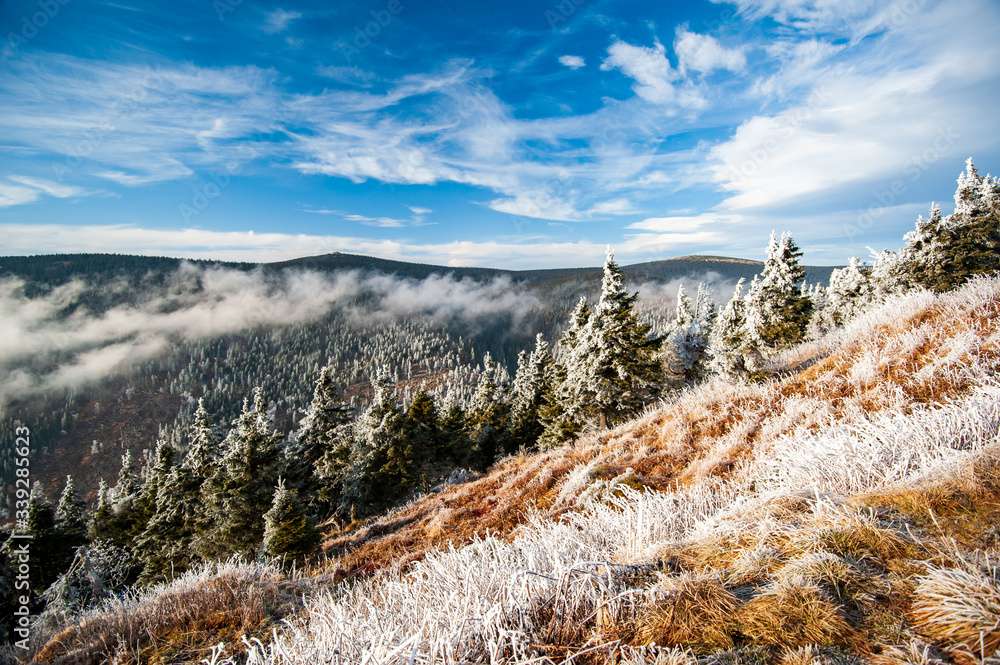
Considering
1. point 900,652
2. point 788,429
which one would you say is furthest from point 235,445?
point 900,652

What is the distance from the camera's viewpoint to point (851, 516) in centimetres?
269

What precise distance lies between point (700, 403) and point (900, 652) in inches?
361

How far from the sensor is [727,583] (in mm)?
2438

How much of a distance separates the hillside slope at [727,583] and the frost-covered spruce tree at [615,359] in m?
17.9

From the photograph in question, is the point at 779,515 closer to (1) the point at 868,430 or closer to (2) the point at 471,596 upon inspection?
(1) the point at 868,430

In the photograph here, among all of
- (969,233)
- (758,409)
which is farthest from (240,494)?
(969,233)

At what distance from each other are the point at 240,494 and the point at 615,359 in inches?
893

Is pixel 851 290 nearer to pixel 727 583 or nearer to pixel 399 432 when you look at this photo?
pixel 399 432

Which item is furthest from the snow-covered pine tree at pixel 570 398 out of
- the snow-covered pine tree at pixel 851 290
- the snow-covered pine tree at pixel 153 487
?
the snow-covered pine tree at pixel 851 290

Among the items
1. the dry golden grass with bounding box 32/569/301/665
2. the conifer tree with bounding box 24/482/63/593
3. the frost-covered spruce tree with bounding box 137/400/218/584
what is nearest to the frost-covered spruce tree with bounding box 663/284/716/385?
the dry golden grass with bounding box 32/569/301/665

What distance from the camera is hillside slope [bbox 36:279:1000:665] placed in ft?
6.28

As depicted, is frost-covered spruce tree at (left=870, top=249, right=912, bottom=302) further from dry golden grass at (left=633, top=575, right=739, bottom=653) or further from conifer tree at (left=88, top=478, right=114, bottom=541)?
conifer tree at (left=88, top=478, right=114, bottom=541)

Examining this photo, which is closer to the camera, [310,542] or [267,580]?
[267,580]

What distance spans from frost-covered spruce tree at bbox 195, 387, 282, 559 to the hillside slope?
2209cm
